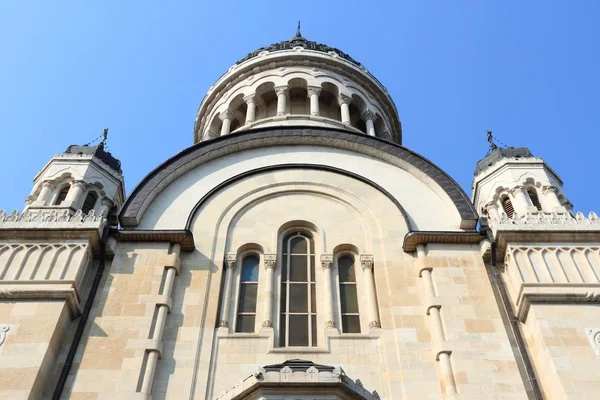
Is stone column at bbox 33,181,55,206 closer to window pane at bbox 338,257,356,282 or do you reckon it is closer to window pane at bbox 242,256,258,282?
window pane at bbox 242,256,258,282

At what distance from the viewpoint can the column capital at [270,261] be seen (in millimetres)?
17766

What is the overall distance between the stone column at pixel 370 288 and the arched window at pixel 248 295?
9.11ft

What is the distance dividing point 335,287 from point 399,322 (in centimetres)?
211

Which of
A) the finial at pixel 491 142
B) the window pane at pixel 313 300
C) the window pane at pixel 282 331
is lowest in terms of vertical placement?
the window pane at pixel 282 331

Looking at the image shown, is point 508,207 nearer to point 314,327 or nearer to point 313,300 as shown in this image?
point 313,300

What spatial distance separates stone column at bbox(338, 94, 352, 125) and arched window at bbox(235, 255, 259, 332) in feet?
38.2

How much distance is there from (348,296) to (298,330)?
1.72 m

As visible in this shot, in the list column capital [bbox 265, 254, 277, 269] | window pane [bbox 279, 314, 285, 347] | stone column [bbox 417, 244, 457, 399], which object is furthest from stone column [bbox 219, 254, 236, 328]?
stone column [bbox 417, 244, 457, 399]

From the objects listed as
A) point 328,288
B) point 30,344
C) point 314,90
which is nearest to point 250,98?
point 314,90

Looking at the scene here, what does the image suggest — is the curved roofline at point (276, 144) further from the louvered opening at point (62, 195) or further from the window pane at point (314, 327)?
the window pane at point (314, 327)

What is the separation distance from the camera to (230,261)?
17891mm

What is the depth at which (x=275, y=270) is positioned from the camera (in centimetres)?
1781

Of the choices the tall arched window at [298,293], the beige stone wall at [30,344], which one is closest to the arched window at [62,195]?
the beige stone wall at [30,344]

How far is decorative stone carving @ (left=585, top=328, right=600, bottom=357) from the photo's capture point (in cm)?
1434
